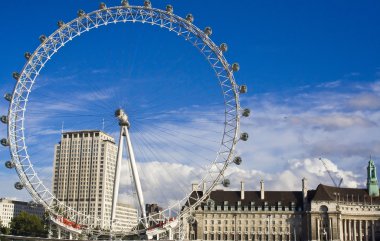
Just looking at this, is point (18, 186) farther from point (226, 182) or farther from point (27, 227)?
point (27, 227)

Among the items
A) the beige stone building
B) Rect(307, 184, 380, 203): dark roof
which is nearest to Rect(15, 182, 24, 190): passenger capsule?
the beige stone building

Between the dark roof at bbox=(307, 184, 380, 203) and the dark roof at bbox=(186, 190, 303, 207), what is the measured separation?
3.81 metres

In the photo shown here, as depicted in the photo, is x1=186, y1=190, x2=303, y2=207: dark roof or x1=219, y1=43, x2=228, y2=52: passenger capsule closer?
x1=219, y1=43, x2=228, y2=52: passenger capsule

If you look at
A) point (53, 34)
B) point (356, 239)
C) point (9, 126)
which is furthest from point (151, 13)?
point (356, 239)

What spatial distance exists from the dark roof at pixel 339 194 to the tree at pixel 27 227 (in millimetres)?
68723

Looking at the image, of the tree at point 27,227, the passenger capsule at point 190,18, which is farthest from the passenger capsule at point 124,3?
the tree at point 27,227

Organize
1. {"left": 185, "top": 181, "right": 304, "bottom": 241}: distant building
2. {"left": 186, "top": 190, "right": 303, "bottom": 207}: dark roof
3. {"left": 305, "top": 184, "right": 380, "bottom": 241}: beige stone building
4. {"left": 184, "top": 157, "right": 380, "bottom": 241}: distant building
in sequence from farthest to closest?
{"left": 186, "top": 190, "right": 303, "bottom": 207}: dark roof < {"left": 185, "top": 181, "right": 304, "bottom": 241}: distant building < {"left": 184, "top": 157, "right": 380, "bottom": 241}: distant building < {"left": 305, "top": 184, "right": 380, "bottom": 241}: beige stone building

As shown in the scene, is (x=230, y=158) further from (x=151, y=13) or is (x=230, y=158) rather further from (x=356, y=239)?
(x=356, y=239)

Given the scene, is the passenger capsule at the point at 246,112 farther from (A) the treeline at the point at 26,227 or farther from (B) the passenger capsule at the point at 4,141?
(A) the treeline at the point at 26,227

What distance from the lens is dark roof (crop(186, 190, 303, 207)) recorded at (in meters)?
152

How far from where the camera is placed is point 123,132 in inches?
3167

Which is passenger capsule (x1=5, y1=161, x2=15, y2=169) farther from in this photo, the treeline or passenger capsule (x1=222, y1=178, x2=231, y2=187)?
the treeline

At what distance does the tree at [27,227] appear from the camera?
137875 mm

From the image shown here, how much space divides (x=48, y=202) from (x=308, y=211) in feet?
279
